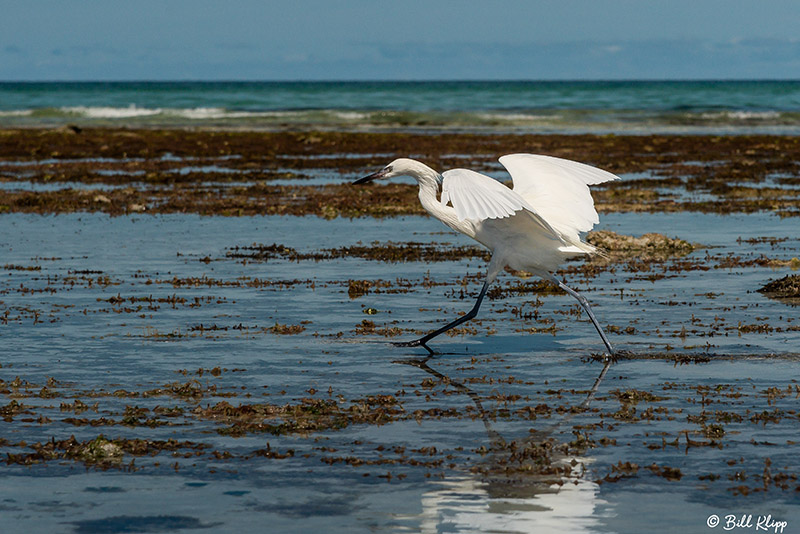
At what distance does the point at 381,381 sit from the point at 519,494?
3149 millimetres

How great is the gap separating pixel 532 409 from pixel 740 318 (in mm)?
4591

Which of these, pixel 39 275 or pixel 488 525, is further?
pixel 39 275

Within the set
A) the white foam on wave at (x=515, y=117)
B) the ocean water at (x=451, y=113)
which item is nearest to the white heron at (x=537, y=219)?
the ocean water at (x=451, y=113)

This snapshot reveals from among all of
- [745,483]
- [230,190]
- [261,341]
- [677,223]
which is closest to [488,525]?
[745,483]

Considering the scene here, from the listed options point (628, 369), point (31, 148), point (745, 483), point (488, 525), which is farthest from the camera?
point (31, 148)

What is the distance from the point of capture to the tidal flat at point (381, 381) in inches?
248

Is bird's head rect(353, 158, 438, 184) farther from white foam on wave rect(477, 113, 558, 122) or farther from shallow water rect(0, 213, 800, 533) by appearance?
white foam on wave rect(477, 113, 558, 122)

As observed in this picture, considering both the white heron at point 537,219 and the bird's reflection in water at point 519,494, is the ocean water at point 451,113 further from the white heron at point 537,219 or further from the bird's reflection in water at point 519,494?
the bird's reflection in water at point 519,494

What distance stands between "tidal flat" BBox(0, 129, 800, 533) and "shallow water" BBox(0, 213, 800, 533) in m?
0.03

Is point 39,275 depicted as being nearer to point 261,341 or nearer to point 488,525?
point 261,341

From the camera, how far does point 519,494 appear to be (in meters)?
6.38

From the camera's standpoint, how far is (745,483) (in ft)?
21.4

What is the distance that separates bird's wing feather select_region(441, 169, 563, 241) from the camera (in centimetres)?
876

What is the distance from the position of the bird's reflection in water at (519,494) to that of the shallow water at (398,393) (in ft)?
0.06
